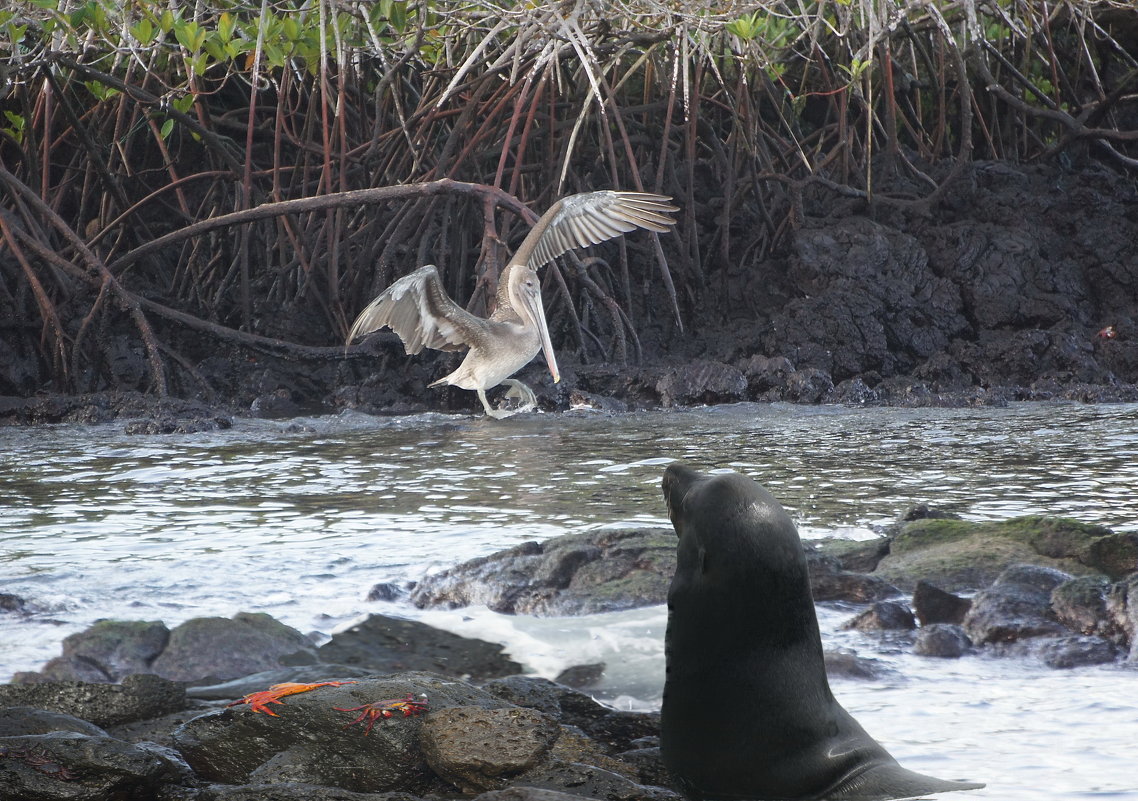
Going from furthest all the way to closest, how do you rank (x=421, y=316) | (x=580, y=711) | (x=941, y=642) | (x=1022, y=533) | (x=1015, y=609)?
(x=421, y=316), (x=1022, y=533), (x=1015, y=609), (x=941, y=642), (x=580, y=711)

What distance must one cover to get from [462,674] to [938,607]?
1.15 meters

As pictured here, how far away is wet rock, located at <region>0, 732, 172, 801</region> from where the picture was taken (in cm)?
211

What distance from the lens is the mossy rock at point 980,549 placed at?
11.2 feet

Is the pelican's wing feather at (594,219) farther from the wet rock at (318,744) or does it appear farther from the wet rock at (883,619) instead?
the wet rock at (318,744)

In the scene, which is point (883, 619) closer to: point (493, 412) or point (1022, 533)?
point (1022, 533)

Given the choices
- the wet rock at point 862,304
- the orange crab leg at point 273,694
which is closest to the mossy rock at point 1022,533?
the orange crab leg at point 273,694

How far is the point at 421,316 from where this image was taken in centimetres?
656

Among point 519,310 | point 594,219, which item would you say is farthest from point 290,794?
point 594,219

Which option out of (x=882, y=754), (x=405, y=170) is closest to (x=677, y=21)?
(x=405, y=170)

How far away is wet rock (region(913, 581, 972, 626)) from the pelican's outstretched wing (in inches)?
139

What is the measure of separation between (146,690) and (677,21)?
21.1 ft

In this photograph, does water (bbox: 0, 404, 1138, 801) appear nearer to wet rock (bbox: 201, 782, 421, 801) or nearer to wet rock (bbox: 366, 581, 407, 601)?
wet rock (bbox: 366, 581, 407, 601)

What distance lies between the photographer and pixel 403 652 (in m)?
3.07

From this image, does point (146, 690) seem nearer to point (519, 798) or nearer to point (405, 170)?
point (519, 798)
